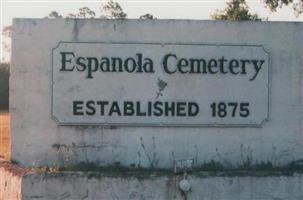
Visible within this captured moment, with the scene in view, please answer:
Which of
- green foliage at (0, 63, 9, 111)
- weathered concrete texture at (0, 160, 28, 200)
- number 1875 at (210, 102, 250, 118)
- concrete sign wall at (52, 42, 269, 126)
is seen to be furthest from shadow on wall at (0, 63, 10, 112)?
number 1875 at (210, 102, 250, 118)

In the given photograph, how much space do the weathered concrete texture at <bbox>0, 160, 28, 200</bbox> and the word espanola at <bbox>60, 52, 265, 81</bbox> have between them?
128cm

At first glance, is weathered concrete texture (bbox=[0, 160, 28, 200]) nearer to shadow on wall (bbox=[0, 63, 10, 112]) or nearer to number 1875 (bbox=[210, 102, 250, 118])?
number 1875 (bbox=[210, 102, 250, 118])

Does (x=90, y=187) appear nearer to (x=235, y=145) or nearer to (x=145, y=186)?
(x=145, y=186)

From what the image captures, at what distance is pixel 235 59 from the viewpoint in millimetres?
9195

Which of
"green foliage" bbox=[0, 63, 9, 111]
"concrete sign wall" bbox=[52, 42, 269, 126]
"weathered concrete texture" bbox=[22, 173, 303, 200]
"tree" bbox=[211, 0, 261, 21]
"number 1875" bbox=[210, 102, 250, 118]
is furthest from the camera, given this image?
"green foliage" bbox=[0, 63, 9, 111]

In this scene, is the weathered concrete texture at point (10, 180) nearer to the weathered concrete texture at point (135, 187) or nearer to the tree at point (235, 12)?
the weathered concrete texture at point (135, 187)

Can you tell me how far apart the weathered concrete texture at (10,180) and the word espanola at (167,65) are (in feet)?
4.20

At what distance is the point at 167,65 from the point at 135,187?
151cm

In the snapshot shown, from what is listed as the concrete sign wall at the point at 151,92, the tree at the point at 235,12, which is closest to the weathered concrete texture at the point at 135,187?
the concrete sign wall at the point at 151,92

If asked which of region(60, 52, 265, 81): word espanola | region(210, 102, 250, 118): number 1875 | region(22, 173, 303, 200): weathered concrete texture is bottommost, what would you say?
region(22, 173, 303, 200): weathered concrete texture

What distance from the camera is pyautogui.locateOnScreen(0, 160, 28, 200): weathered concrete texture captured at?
8703 mm

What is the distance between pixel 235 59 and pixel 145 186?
1.88 m

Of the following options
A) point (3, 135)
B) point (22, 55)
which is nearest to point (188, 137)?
point (22, 55)

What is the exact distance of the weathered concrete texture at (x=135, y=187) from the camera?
Result: 862 centimetres
